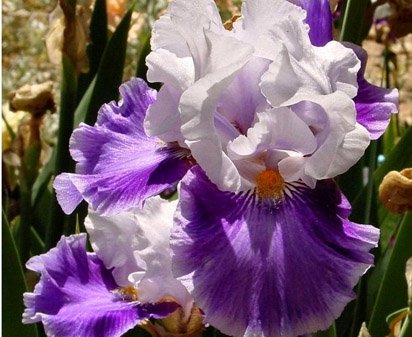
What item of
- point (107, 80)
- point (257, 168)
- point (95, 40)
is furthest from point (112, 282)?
point (95, 40)

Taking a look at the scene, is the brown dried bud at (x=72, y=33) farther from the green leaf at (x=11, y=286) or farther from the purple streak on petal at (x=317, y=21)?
the purple streak on petal at (x=317, y=21)

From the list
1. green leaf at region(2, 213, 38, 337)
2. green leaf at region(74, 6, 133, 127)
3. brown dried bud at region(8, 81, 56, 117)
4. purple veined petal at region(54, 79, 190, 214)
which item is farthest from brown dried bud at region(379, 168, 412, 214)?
brown dried bud at region(8, 81, 56, 117)

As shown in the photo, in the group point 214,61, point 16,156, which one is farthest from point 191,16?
point 16,156

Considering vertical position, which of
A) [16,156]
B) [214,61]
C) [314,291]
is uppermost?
[214,61]

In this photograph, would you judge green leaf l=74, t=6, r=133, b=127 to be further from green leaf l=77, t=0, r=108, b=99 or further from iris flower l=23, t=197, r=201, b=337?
iris flower l=23, t=197, r=201, b=337

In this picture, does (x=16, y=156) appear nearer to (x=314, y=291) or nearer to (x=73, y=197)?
(x=73, y=197)

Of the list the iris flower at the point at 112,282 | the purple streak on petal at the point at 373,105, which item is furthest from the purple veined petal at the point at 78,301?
the purple streak on petal at the point at 373,105
